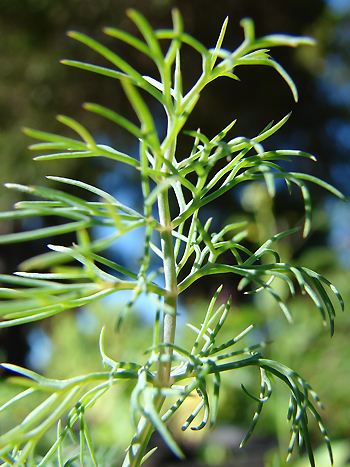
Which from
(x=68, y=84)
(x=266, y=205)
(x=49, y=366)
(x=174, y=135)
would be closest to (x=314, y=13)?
(x=68, y=84)

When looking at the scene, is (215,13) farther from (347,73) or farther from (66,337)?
(66,337)

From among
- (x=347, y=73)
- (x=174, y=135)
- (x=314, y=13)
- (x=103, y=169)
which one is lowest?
(x=174, y=135)

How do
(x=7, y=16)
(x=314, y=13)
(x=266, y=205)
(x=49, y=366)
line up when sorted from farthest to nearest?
(x=314, y=13)
(x=7, y=16)
(x=49, y=366)
(x=266, y=205)

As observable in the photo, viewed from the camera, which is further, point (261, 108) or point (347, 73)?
point (347, 73)

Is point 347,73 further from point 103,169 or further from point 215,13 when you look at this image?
point 103,169

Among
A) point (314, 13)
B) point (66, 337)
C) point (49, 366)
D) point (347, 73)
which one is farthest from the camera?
point (347, 73)

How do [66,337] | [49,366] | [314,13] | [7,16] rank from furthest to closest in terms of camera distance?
[314,13] → [7,16] → [49,366] → [66,337]

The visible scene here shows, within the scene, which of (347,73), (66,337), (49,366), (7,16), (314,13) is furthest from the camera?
(347,73)

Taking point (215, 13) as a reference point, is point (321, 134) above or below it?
below

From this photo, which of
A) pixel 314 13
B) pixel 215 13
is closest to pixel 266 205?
pixel 215 13
